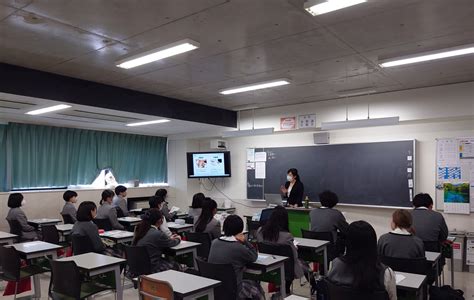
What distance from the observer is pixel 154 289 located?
8.09 feet

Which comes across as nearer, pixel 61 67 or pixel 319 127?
pixel 61 67

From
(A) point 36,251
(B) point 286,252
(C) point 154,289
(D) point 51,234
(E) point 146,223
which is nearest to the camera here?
(C) point 154,289

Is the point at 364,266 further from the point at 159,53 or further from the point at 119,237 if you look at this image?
the point at 119,237

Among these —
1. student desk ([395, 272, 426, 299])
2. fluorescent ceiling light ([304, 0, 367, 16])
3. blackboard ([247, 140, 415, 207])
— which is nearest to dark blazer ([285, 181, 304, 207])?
blackboard ([247, 140, 415, 207])

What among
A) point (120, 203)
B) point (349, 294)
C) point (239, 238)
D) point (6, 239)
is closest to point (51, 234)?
point (6, 239)

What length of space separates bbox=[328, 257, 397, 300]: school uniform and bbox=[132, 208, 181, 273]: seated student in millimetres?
2016

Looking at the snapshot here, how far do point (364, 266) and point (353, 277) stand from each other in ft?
0.33

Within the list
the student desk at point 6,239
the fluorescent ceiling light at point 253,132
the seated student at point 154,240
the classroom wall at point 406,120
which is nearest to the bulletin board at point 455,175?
the classroom wall at point 406,120

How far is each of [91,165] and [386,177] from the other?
620 centimetres

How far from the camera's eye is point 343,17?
3.19 m

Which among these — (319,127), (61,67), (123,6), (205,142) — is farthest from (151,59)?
(205,142)

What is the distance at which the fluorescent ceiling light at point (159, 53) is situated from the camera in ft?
11.9

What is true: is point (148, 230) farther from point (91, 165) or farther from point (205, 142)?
point (205, 142)

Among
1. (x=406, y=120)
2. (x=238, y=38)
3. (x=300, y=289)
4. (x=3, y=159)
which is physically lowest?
(x=300, y=289)
